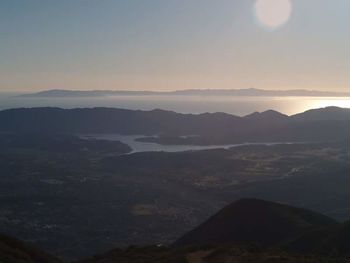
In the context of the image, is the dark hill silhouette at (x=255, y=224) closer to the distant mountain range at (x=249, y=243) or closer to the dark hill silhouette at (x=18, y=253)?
the distant mountain range at (x=249, y=243)

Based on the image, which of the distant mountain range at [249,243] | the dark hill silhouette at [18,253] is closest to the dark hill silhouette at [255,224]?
the distant mountain range at [249,243]

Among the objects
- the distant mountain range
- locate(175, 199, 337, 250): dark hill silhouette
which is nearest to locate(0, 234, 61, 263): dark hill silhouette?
the distant mountain range

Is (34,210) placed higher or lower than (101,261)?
lower

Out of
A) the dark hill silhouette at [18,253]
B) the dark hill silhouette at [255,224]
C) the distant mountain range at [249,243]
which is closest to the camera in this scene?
the distant mountain range at [249,243]

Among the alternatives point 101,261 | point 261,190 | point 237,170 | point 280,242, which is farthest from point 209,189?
point 101,261

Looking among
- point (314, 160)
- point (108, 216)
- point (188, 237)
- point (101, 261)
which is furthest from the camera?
point (314, 160)

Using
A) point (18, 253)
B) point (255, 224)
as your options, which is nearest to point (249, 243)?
point (255, 224)

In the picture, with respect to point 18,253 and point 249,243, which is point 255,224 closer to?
point 249,243

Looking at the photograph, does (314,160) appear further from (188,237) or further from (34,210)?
(188,237)
